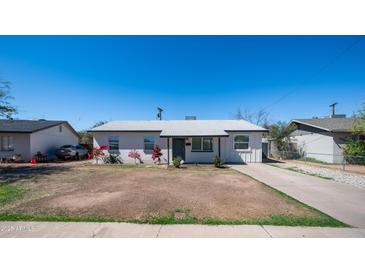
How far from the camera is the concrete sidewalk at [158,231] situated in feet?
12.1

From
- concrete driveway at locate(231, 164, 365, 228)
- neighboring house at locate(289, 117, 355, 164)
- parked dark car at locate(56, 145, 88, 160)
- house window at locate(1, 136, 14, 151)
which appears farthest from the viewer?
parked dark car at locate(56, 145, 88, 160)

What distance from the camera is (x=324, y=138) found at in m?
17.2

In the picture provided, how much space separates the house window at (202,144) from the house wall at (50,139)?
1507 cm

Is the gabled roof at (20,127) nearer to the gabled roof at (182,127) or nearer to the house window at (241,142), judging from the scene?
the gabled roof at (182,127)

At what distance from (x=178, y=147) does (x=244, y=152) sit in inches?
230

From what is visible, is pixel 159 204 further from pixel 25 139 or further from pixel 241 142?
pixel 25 139

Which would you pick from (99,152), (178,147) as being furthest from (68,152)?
(178,147)

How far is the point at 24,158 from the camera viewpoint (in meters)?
16.7

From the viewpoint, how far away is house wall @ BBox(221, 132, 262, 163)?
628 inches

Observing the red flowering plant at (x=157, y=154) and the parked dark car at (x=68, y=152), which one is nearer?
the red flowering plant at (x=157, y=154)

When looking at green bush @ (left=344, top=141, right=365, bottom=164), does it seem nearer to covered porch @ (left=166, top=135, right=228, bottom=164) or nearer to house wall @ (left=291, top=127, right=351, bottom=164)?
house wall @ (left=291, top=127, right=351, bottom=164)

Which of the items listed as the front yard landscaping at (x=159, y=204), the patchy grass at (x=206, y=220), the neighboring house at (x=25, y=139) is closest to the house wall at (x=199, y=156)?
the front yard landscaping at (x=159, y=204)

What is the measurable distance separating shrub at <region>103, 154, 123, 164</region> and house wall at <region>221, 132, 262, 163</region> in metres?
9.19

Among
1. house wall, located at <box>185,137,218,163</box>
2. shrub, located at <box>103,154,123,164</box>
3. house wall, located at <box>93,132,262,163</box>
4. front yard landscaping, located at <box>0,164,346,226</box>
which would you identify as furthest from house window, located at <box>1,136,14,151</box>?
house wall, located at <box>185,137,218,163</box>
